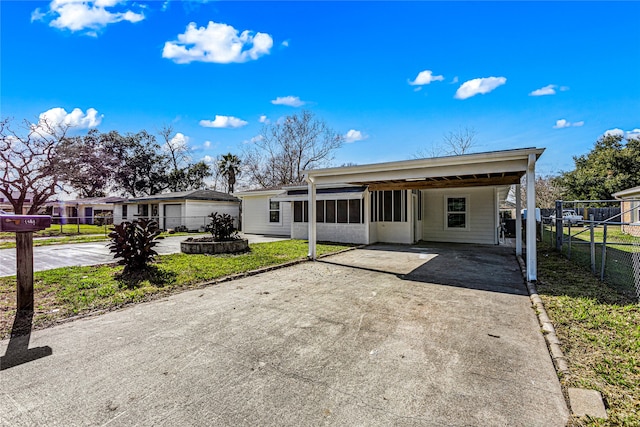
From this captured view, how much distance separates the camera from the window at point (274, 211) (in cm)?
1869

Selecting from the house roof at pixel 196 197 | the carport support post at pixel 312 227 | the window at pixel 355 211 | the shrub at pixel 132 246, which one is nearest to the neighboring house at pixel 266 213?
the house roof at pixel 196 197

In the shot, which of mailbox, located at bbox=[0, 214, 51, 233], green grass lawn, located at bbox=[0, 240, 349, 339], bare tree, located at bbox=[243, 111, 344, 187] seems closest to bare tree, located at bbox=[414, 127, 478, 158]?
bare tree, located at bbox=[243, 111, 344, 187]

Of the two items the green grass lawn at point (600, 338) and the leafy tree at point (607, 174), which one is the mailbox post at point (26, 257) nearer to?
the green grass lawn at point (600, 338)

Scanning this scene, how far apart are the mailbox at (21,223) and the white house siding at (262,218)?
13.5 metres

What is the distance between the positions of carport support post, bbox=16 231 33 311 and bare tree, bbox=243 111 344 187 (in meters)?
25.5

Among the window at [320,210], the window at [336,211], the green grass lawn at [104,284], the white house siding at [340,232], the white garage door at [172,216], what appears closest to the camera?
the green grass lawn at [104,284]

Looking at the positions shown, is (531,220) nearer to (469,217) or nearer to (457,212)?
(469,217)

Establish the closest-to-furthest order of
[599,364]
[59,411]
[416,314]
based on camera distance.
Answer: [59,411]
[599,364]
[416,314]

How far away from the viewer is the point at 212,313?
15.7ft

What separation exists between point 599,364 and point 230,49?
1498cm

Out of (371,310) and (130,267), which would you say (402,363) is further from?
(130,267)

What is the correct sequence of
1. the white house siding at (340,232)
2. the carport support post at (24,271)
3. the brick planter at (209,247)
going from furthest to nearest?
the white house siding at (340,232)
the brick planter at (209,247)
the carport support post at (24,271)

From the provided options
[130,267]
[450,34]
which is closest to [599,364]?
[130,267]

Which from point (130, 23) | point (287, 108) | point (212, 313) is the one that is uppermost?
point (287, 108)
